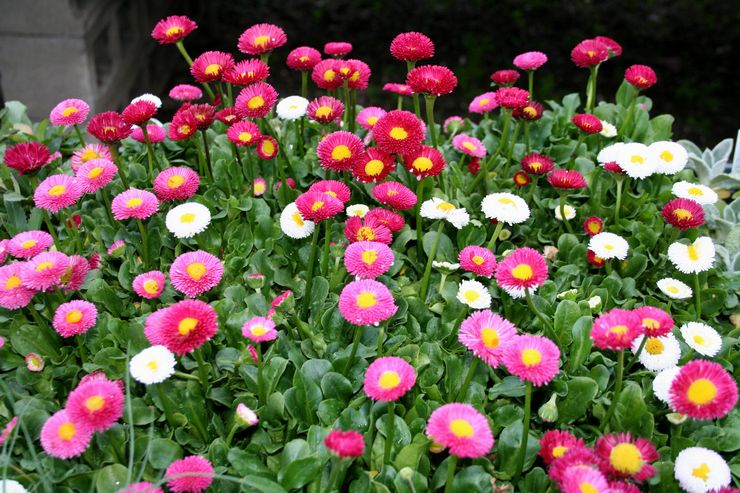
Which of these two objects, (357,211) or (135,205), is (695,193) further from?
(135,205)

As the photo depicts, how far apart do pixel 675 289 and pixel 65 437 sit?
1.33m

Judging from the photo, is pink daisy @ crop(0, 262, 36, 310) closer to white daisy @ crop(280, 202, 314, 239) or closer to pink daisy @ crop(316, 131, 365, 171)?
white daisy @ crop(280, 202, 314, 239)

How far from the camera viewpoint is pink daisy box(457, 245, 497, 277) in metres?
1.54

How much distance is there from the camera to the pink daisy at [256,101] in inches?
68.3

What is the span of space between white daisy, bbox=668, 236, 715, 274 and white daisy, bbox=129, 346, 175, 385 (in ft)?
3.78

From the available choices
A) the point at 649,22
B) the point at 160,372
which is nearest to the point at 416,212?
the point at 160,372

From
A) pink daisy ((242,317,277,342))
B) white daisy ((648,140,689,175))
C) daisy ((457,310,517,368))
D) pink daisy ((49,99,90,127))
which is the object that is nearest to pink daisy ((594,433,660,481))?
daisy ((457,310,517,368))

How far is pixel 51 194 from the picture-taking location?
5.32ft

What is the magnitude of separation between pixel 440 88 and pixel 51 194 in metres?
0.94

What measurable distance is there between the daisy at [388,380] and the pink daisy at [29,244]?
0.84 meters

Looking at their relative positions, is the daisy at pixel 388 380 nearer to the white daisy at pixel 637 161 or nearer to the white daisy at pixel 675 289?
the white daisy at pixel 675 289

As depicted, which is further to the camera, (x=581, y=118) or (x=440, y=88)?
(x=581, y=118)

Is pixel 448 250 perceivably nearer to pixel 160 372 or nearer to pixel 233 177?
pixel 233 177

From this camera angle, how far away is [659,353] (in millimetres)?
1457
